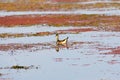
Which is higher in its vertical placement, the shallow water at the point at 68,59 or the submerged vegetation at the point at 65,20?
the submerged vegetation at the point at 65,20

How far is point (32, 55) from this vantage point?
3042 cm

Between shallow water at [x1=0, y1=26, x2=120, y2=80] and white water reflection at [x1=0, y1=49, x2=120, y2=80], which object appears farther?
shallow water at [x1=0, y1=26, x2=120, y2=80]

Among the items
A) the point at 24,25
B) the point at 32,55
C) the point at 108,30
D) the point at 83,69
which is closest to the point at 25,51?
the point at 32,55

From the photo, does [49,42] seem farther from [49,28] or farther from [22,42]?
[49,28]

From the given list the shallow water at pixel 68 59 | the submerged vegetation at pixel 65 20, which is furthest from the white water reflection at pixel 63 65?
the submerged vegetation at pixel 65 20

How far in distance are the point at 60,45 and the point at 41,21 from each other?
15.2m

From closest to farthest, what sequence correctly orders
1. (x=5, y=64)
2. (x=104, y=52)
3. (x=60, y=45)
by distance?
(x=5, y=64) → (x=104, y=52) → (x=60, y=45)

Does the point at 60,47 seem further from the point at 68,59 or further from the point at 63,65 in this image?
the point at 63,65

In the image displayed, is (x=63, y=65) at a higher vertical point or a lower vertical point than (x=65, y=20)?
lower

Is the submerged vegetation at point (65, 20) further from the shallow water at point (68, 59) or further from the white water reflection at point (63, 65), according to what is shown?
the white water reflection at point (63, 65)

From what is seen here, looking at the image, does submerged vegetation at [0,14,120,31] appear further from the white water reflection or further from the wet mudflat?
the white water reflection

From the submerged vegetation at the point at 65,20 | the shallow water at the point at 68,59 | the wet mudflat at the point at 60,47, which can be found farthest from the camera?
the submerged vegetation at the point at 65,20

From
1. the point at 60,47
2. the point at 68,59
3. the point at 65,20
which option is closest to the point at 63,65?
the point at 68,59

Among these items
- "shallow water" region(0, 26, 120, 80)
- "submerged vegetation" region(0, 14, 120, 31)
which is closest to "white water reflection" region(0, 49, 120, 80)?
"shallow water" region(0, 26, 120, 80)
